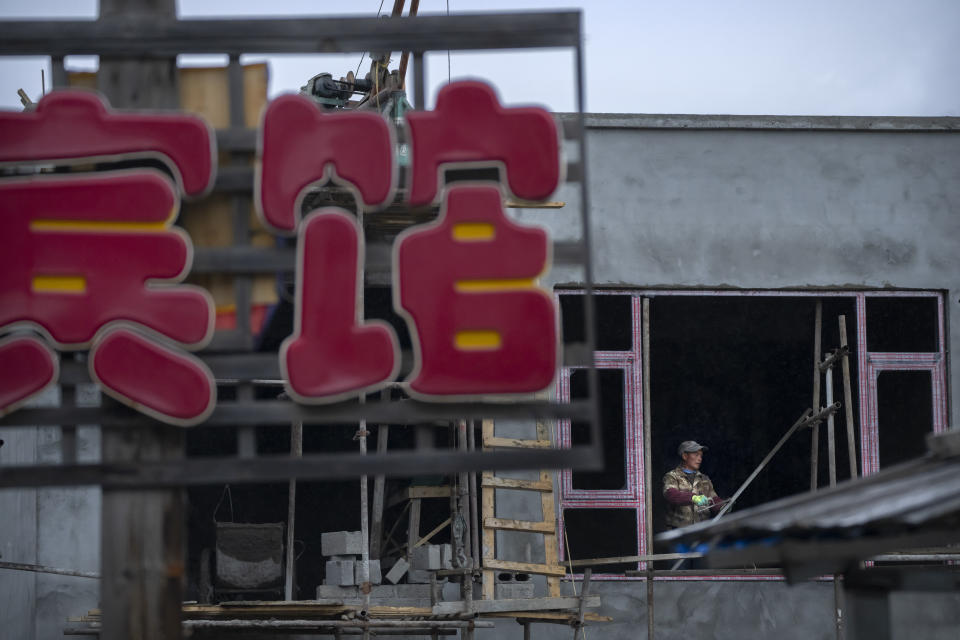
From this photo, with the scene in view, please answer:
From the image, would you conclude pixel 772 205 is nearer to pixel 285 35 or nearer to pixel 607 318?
pixel 607 318

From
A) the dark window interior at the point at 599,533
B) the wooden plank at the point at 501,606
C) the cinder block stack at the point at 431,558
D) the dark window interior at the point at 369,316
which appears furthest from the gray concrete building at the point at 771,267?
the dark window interior at the point at 599,533

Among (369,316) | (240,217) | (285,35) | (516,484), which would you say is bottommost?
(516,484)

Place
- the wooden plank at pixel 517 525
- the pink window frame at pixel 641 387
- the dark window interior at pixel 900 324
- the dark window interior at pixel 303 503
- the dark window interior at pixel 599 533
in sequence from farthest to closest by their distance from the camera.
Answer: the dark window interior at pixel 599 533 → the dark window interior at pixel 303 503 → the dark window interior at pixel 900 324 → the pink window frame at pixel 641 387 → the wooden plank at pixel 517 525

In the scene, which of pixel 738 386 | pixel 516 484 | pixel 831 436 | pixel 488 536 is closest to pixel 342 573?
pixel 488 536

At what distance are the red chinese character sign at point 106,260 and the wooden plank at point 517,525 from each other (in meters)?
6.82

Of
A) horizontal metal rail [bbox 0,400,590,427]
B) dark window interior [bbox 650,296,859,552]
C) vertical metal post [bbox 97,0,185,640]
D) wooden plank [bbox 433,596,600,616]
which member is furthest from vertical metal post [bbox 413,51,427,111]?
dark window interior [bbox 650,296,859,552]

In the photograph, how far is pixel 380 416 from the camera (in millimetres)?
6879

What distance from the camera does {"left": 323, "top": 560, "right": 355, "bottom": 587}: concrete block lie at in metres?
12.9

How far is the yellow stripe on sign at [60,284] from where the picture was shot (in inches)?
268

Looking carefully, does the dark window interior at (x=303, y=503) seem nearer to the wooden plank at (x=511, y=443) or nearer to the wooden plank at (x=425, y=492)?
the wooden plank at (x=425, y=492)

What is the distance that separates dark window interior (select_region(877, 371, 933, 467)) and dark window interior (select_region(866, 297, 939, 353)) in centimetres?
34

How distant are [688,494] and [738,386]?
Result: 3358 millimetres

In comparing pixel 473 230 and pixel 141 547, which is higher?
pixel 473 230

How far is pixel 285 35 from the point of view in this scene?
23.2ft
